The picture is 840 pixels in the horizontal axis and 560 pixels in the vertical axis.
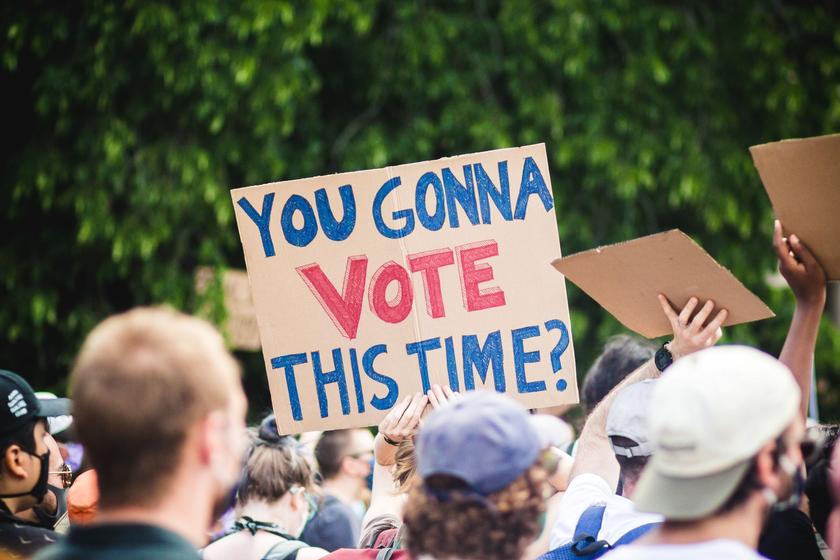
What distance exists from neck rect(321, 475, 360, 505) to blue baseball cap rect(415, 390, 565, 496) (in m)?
3.31

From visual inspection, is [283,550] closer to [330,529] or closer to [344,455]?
[330,529]

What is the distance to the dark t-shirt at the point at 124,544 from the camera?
1533 millimetres

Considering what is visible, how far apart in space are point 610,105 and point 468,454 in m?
5.90

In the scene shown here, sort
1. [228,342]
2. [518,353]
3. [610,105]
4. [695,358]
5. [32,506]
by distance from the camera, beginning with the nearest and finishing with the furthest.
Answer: [695,358] → [32,506] → [518,353] → [228,342] → [610,105]

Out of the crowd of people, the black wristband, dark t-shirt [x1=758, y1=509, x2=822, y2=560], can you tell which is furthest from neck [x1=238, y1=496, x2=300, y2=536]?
dark t-shirt [x1=758, y1=509, x2=822, y2=560]

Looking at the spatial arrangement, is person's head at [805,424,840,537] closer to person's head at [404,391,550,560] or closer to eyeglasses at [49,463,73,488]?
person's head at [404,391,550,560]

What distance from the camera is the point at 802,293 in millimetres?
2822

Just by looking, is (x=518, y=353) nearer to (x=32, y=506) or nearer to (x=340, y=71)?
(x=32, y=506)

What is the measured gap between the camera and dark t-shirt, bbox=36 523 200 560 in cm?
153

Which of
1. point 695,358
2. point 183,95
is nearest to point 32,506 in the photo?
point 695,358

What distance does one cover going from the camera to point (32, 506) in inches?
110

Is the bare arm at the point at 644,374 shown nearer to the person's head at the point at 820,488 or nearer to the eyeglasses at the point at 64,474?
the person's head at the point at 820,488

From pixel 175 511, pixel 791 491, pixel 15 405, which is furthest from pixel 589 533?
pixel 15 405

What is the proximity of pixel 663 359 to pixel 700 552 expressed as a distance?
123 cm
